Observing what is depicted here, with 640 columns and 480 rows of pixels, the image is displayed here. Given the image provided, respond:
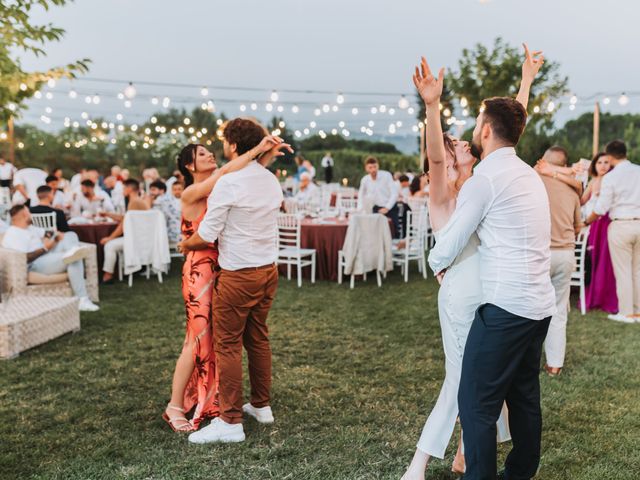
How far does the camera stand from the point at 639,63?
1811 centimetres

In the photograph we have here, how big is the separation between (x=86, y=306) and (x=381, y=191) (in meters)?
5.21

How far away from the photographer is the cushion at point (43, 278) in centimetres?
610

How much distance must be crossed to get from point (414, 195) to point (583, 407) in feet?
24.9

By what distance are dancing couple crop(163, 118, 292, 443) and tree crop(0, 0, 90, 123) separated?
6.52 ft

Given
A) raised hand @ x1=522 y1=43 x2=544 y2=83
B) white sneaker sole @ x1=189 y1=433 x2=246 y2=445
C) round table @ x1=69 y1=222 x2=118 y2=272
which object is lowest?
white sneaker sole @ x1=189 y1=433 x2=246 y2=445

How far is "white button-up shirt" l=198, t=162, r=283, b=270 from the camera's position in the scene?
9.57 ft

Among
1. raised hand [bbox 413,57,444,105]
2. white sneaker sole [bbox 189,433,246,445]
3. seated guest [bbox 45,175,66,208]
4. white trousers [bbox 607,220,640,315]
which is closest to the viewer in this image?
raised hand [bbox 413,57,444,105]

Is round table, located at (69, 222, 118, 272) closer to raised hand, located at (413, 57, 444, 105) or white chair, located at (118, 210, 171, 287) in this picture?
white chair, located at (118, 210, 171, 287)

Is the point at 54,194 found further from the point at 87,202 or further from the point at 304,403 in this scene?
the point at 304,403

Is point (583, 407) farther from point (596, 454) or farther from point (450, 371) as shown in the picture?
point (450, 371)

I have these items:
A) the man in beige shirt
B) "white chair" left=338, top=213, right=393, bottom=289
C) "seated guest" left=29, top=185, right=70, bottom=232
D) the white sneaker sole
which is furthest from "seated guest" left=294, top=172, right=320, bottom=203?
the white sneaker sole

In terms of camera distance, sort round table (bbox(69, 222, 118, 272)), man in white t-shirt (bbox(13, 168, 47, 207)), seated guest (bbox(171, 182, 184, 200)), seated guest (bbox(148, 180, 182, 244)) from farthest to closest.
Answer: man in white t-shirt (bbox(13, 168, 47, 207)) → seated guest (bbox(171, 182, 184, 200)) → seated guest (bbox(148, 180, 182, 244)) → round table (bbox(69, 222, 118, 272))

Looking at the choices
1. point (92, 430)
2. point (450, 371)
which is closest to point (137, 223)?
point (92, 430)

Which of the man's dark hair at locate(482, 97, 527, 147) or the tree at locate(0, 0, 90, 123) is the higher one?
the tree at locate(0, 0, 90, 123)
